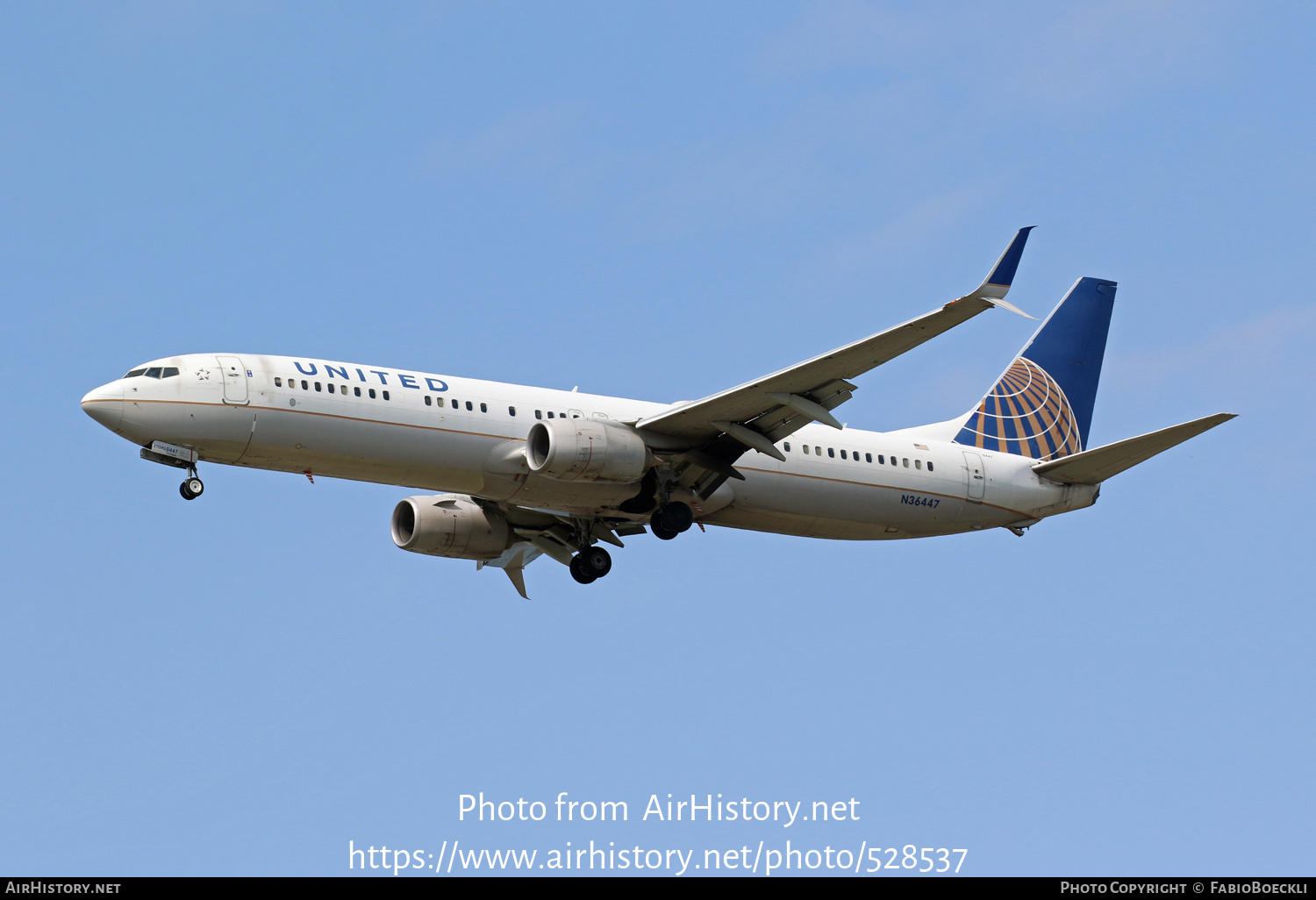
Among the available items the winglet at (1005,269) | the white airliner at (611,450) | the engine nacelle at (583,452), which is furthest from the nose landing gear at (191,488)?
the winglet at (1005,269)

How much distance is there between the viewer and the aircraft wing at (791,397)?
31406 millimetres

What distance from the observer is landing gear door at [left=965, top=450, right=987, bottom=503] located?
135 feet

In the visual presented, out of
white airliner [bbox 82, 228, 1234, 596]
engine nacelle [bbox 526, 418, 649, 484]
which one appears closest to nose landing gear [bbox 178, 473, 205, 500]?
white airliner [bbox 82, 228, 1234, 596]

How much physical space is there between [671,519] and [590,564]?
419 centimetres

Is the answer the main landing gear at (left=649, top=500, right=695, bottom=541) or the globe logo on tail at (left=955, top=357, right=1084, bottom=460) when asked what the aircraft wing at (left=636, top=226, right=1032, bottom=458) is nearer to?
the main landing gear at (left=649, top=500, right=695, bottom=541)

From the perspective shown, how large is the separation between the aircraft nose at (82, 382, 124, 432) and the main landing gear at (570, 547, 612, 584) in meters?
12.3

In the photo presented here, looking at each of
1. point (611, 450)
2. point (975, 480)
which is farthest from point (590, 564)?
point (975, 480)

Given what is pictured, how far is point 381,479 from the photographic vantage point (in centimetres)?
3572

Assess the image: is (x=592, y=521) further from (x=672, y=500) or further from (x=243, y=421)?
(x=243, y=421)

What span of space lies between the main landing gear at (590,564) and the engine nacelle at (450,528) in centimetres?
186

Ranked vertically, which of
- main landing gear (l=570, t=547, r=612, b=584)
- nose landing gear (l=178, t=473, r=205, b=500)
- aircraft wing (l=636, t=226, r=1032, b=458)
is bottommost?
nose landing gear (l=178, t=473, r=205, b=500)

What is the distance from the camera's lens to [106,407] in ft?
111

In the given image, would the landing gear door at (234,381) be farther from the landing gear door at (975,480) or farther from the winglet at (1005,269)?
the landing gear door at (975,480)
